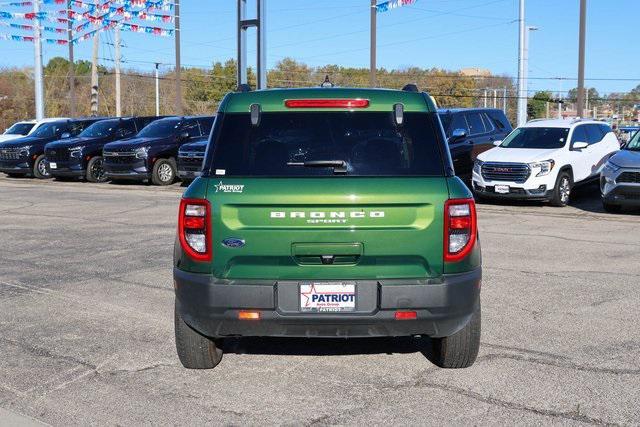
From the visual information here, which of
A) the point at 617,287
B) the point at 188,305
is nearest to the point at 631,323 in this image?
the point at 617,287

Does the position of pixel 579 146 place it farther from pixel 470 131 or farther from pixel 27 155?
pixel 27 155

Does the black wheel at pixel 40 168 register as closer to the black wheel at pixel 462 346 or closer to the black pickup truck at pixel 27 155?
the black pickup truck at pixel 27 155

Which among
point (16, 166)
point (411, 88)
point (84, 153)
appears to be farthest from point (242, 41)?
point (411, 88)

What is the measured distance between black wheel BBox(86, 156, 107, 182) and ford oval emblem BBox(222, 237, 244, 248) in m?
Answer: 19.6

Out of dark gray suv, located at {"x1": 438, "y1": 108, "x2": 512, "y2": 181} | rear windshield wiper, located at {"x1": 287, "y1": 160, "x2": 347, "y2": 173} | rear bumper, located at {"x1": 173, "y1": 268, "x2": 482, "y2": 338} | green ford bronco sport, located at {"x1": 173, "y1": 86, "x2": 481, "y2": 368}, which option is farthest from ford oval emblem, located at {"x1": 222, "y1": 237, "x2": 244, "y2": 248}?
dark gray suv, located at {"x1": 438, "y1": 108, "x2": 512, "y2": 181}

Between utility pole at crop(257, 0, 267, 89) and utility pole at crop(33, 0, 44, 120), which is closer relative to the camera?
utility pole at crop(257, 0, 267, 89)

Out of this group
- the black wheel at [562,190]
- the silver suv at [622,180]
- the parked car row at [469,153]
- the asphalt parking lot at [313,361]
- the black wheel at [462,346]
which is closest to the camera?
the asphalt parking lot at [313,361]

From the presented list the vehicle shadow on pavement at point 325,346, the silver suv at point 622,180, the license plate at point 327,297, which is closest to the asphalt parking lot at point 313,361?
the vehicle shadow on pavement at point 325,346

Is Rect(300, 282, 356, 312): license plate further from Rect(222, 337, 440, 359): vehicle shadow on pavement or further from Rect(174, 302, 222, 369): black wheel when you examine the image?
Rect(222, 337, 440, 359): vehicle shadow on pavement

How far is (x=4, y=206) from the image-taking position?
54.7ft

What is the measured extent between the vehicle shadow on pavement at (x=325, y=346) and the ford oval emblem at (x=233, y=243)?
1385 millimetres

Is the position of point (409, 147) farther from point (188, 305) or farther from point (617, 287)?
point (617, 287)

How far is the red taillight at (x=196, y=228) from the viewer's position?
462 centimetres

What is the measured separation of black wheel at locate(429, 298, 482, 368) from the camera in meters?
5.08
